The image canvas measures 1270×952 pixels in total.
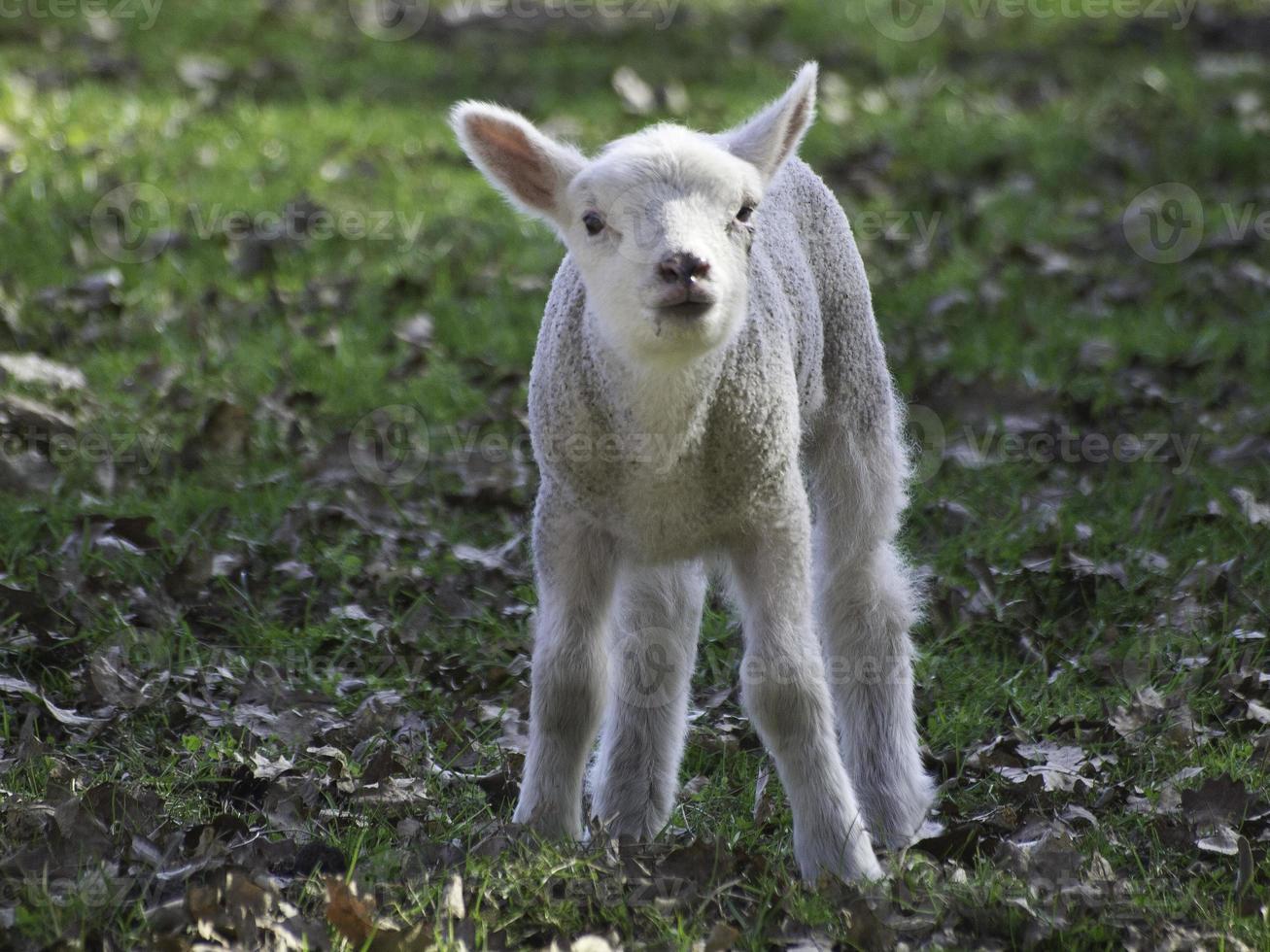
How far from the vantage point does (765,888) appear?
11.4 feet

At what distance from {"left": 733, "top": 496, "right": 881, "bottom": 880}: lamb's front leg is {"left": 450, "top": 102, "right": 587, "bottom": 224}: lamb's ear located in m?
0.93

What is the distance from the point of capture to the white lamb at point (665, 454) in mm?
3494

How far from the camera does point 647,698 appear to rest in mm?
4152

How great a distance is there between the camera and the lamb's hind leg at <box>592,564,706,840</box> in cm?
407

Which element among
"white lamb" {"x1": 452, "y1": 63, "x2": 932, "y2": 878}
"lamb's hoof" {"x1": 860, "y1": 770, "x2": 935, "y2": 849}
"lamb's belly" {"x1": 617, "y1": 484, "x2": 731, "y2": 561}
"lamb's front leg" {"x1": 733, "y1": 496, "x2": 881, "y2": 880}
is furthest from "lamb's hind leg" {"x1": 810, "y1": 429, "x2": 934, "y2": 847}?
"lamb's belly" {"x1": 617, "y1": 484, "x2": 731, "y2": 561}

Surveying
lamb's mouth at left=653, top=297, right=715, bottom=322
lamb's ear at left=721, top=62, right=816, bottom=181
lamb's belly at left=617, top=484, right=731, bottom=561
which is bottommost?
lamb's belly at left=617, top=484, right=731, bottom=561

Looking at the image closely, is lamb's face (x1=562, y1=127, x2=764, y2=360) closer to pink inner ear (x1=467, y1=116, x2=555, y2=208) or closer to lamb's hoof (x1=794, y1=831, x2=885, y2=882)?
pink inner ear (x1=467, y1=116, x2=555, y2=208)

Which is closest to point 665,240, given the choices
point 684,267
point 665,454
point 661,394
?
point 684,267

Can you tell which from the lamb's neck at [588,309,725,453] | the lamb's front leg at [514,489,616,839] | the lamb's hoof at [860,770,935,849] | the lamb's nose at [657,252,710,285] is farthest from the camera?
the lamb's hoof at [860,770,935,849]

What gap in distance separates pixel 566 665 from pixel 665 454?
1.80 feet

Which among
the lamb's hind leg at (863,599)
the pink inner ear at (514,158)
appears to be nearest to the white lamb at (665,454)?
the pink inner ear at (514,158)

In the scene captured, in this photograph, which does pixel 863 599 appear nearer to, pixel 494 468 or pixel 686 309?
pixel 686 309

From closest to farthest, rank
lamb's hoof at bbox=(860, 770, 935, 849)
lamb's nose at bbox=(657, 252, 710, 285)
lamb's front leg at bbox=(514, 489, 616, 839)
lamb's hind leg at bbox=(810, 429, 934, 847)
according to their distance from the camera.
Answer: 1. lamb's nose at bbox=(657, 252, 710, 285)
2. lamb's front leg at bbox=(514, 489, 616, 839)
3. lamb's hoof at bbox=(860, 770, 935, 849)
4. lamb's hind leg at bbox=(810, 429, 934, 847)

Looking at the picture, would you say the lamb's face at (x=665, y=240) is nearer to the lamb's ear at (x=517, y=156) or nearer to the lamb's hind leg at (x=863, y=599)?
the lamb's ear at (x=517, y=156)
